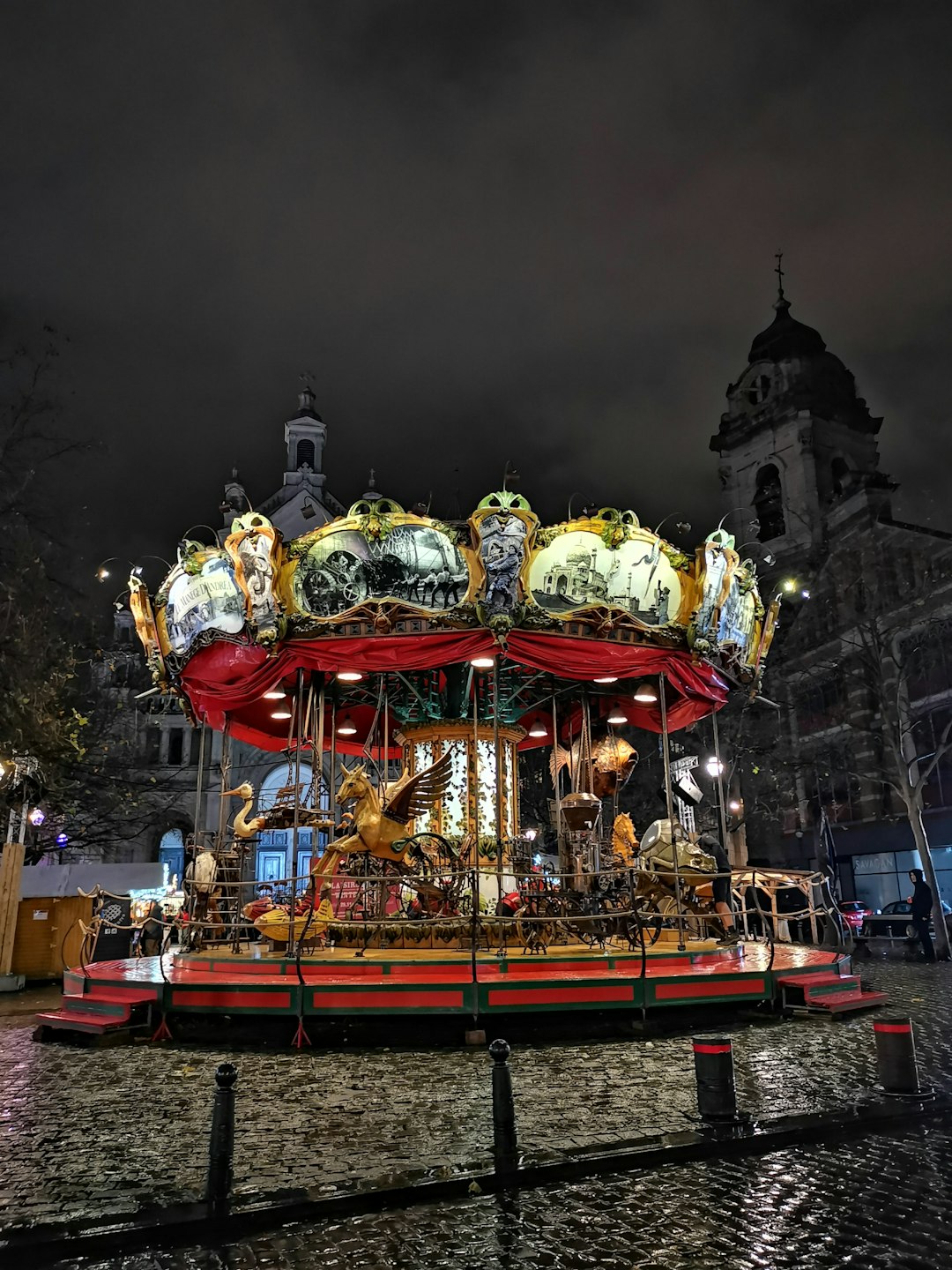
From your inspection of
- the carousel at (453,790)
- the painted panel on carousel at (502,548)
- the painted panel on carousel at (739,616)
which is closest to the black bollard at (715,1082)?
the carousel at (453,790)

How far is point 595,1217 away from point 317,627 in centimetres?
889

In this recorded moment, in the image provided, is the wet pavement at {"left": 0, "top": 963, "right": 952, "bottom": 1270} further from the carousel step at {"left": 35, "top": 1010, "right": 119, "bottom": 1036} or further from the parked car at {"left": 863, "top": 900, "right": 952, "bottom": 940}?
the parked car at {"left": 863, "top": 900, "right": 952, "bottom": 940}

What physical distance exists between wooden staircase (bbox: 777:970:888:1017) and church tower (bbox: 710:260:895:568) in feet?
99.5

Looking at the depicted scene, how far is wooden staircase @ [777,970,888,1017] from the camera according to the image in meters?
10.8

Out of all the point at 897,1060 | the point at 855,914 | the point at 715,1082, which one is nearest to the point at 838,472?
the point at 855,914

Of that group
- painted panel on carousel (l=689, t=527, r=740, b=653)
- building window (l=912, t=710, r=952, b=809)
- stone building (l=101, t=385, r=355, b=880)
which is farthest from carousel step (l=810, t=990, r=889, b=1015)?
stone building (l=101, t=385, r=355, b=880)

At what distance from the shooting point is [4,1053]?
9.82 meters

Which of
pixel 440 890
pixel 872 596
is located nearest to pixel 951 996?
pixel 440 890

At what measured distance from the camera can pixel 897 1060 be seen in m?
7.08

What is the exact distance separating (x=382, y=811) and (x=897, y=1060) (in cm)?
652

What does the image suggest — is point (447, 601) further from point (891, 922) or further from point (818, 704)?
point (818, 704)

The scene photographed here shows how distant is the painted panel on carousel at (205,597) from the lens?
12898mm

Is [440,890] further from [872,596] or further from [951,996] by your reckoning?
[872,596]

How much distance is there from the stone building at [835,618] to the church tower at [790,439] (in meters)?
0.09
